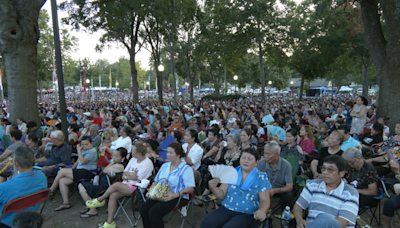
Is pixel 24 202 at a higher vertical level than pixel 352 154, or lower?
lower

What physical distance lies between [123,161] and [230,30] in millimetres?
18319

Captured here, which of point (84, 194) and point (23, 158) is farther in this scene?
point (84, 194)

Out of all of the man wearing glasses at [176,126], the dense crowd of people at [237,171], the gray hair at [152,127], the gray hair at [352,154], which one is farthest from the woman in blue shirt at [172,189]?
the man wearing glasses at [176,126]

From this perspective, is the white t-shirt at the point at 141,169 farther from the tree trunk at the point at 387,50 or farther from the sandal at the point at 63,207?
the tree trunk at the point at 387,50

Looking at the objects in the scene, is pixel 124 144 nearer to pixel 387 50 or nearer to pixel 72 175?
pixel 72 175

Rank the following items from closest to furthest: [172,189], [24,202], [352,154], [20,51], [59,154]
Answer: [24,202] → [352,154] → [172,189] → [59,154] → [20,51]

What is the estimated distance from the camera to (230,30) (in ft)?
67.6

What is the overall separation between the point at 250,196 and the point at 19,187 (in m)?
2.76

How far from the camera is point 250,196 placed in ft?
9.49

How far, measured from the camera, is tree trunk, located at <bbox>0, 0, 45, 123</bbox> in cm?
726

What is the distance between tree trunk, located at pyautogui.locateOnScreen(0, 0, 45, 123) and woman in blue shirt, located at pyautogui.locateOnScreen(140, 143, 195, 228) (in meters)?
7.05

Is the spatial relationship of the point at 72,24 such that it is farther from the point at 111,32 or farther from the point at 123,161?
the point at 123,161

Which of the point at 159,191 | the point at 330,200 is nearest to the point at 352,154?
the point at 330,200

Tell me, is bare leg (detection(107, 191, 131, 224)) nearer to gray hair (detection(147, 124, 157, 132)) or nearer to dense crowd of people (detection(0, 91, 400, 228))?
dense crowd of people (detection(0, 91, 400, 228))
